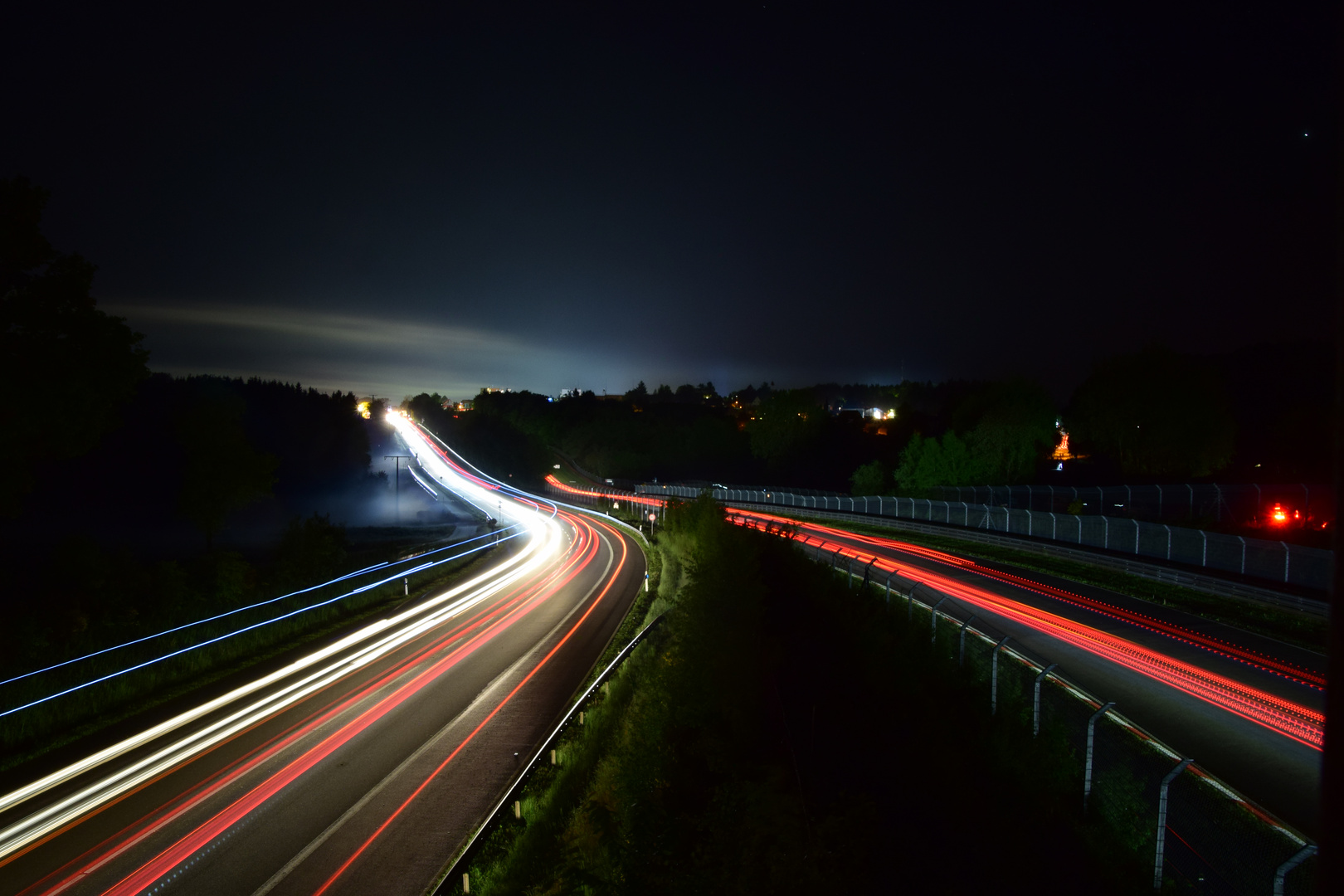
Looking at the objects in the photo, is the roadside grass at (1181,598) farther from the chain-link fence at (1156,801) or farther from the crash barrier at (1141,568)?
the chain-link fence at (1156,801)

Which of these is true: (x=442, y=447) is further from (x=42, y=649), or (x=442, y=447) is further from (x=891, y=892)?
(x=891, y=892)

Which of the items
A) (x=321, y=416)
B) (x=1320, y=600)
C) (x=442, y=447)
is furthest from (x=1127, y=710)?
(x=442, y=447)

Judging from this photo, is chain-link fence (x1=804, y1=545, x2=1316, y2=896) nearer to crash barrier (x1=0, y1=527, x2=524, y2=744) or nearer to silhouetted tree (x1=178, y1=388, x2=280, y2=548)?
crash barrier (x1=0, y1=527, x2=524, y2=744)

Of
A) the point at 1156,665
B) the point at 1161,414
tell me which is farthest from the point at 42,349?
the point at 1161,414

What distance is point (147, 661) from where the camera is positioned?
16750 millimetres

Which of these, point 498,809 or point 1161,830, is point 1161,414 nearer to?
point 1161,830

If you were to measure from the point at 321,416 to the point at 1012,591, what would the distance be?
113 m

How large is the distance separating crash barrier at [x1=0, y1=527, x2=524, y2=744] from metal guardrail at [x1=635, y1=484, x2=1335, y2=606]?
21954 mm

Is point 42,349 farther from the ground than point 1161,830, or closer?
farther from the ground

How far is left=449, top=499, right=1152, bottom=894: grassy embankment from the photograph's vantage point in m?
6.57

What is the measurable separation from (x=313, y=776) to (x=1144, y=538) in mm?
30048

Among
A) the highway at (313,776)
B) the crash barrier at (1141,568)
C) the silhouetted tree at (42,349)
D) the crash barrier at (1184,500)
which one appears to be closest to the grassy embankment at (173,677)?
the highway at (313,776)

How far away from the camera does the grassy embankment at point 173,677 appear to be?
1303 cm

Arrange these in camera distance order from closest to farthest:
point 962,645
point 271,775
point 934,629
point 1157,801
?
point 1157,801, point 271,775, point 962,645, point 934,629
